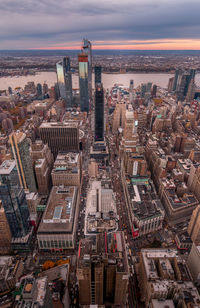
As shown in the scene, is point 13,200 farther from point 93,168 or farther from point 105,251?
point 93,168

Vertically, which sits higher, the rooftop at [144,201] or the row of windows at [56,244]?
the rooftop at [144,201]

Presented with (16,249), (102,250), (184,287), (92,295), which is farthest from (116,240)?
(16,249)

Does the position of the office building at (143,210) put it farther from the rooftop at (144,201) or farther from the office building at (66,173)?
the office building at (66,173)

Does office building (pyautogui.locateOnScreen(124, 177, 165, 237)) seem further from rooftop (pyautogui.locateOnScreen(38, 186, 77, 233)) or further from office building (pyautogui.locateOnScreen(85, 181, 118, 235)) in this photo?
rooftop (pyautogui.locateOnScreen(38, 186, 77, 233))

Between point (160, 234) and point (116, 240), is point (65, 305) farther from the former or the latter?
point (160, 234)

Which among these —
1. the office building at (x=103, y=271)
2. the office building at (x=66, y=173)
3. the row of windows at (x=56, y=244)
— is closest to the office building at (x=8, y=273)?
the row of windows at (x=56, y=244)

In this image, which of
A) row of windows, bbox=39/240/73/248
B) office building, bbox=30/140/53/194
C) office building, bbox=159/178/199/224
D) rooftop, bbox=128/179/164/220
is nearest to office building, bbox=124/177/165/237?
rooftop, bbox=128/179/164/220

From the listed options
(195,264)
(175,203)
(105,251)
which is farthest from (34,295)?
(175,203)
